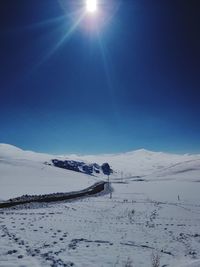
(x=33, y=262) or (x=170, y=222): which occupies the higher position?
(x=170, y=222)

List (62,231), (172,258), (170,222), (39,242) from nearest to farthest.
→ (172,258)
(39,242)
(62,231)
(170,222)

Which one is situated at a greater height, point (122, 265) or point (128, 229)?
point (128, 229)

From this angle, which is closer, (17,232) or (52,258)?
(52,258)

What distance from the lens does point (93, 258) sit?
1332 cm

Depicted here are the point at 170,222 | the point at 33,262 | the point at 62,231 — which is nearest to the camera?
the point at 33,262

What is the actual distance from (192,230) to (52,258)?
12956 mm

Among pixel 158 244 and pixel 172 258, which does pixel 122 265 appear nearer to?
pixel 172 258

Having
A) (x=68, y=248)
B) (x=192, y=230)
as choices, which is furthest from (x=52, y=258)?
(x=192, y=230)

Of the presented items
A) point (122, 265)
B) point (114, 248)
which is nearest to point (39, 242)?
point (114, 248)

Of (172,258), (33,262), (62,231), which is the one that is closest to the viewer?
(33,262)

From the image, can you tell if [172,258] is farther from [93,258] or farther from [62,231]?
[62,231]

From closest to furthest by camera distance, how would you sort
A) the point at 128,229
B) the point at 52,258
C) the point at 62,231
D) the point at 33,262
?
the point at 33,262 → the point at 52,258 → the point at 62,231 → the point at 128,229

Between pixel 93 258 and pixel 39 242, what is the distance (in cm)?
341

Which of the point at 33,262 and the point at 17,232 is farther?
the point at 17,232
